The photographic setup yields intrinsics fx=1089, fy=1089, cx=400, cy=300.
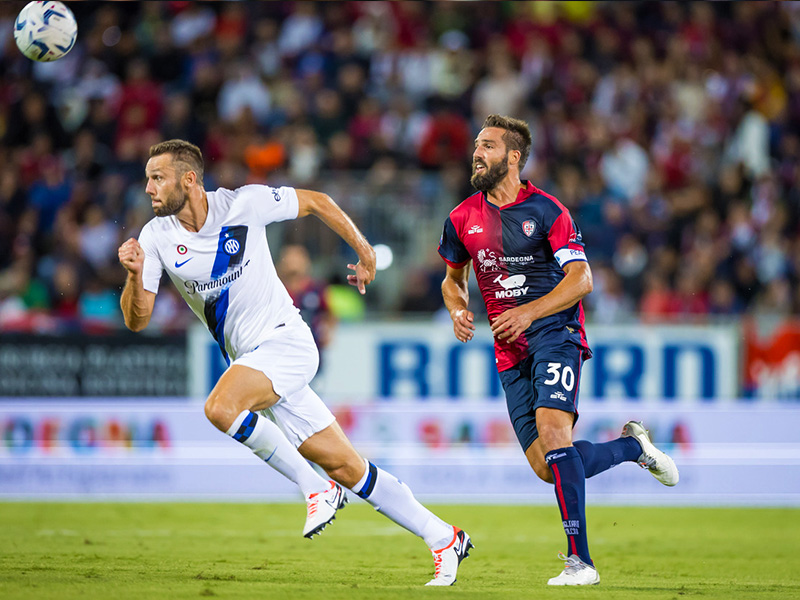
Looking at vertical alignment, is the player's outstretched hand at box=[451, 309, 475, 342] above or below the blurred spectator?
below

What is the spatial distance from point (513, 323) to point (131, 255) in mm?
2180

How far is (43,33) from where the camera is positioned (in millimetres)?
7809

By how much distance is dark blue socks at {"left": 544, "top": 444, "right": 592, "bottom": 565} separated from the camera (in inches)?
241

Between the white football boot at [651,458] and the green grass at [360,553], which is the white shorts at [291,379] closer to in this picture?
the green grass at [360,553]

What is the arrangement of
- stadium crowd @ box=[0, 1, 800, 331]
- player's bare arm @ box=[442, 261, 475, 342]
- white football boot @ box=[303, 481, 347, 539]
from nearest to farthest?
white football boot @ box=[303, 481, 347, 539], player's bare arm @ box=[442, 261, 475, 342], stadium crowd @ box=[0, 1, 800, 331]

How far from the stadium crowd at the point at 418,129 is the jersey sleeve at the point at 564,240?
6.46 meters

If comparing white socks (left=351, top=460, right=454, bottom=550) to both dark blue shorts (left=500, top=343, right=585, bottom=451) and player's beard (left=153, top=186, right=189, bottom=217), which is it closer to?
dark blue shorts (left=500, top=343, right=585, bottom=451)

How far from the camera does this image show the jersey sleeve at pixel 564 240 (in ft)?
21.0

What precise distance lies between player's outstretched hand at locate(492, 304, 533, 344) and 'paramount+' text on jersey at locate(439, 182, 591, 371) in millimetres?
244

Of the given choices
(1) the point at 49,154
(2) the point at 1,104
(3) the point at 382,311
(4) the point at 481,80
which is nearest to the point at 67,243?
(1) the point at 49,154

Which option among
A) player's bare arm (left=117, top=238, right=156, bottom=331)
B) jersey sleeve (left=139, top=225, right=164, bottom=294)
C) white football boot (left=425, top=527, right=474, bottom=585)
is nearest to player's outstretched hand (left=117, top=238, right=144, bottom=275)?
player's bare arm (left=117, top=238, right=156, bottom=331)

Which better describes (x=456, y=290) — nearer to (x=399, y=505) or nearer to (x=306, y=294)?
(x=399, y=505)

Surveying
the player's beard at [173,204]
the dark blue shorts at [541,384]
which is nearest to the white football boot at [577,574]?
the dark blue shorts at [541,384]

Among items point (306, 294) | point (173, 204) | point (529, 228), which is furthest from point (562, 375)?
point (306, 294)
